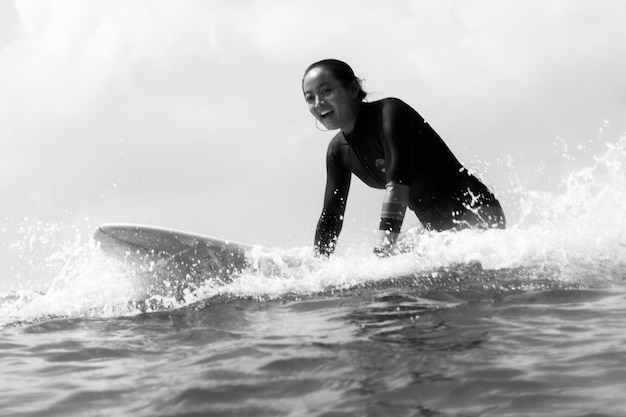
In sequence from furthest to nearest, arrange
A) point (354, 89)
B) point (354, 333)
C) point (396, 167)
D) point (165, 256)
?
point (165, 256) < point (354, 89) < point (396, 167) < point (354, 333)

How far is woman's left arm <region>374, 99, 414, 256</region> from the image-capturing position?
5.34 m

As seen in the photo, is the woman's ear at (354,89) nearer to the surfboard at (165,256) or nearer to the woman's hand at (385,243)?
the woman's hand at (385,243)

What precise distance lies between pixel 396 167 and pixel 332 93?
2.68ft

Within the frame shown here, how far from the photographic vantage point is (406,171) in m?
5.40

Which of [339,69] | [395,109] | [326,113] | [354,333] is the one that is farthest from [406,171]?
[354,333]

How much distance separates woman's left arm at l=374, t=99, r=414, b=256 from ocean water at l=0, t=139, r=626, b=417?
0.64 ft

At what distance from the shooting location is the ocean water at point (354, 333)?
252 cm

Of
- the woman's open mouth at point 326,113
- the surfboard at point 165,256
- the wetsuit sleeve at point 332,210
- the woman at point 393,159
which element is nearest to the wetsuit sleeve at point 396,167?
the woman at point 393,159

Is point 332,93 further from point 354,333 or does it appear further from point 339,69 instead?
point 354,333

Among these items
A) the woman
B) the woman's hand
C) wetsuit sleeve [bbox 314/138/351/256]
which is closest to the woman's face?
→ the woman

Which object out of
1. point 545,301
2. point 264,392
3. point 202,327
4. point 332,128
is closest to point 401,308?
point 545,301

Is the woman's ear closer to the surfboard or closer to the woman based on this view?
the woman

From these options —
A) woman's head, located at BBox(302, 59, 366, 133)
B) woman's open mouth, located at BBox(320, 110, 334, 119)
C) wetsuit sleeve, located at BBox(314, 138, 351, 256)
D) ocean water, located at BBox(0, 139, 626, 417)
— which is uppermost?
woman's head, located at BBox(302, 59, 366, 133)

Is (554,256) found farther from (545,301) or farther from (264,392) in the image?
(264,392)
